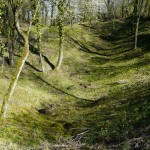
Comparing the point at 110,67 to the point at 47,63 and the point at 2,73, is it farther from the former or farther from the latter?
the point at 2,73

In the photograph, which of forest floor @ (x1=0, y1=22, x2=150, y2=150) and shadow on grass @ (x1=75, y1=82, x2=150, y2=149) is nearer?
shadow on grass @ (x1=75, y1=82, x2=150, y2=149)

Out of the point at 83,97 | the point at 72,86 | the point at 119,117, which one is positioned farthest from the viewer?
the point at 72,86

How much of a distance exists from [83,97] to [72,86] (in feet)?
15.3

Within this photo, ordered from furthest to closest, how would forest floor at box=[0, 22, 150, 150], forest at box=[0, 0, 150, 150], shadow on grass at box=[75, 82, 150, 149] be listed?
1. forest at box=[0, 0, 150, 150]
2. forest floor at box=[0, 22, 150, 150]
3. shadow on grass at box=[75, 82, 150, 149]

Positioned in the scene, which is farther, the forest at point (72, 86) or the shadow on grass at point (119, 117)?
the forest at point (72, 86)

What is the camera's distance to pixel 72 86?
41438mm

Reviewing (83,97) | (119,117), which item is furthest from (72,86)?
(119,117)

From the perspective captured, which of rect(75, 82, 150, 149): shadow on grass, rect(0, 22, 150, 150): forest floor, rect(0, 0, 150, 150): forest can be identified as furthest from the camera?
rect(0, 0, 150, 150): forest

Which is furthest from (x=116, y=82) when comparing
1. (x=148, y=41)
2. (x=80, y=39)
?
(x=80, y=39)

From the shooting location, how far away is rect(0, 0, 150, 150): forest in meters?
18.2

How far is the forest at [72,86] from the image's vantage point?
18.2 metres

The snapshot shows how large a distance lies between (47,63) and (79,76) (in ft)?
19.4

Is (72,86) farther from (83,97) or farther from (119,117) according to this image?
(119,117)

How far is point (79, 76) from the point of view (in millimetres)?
47781
